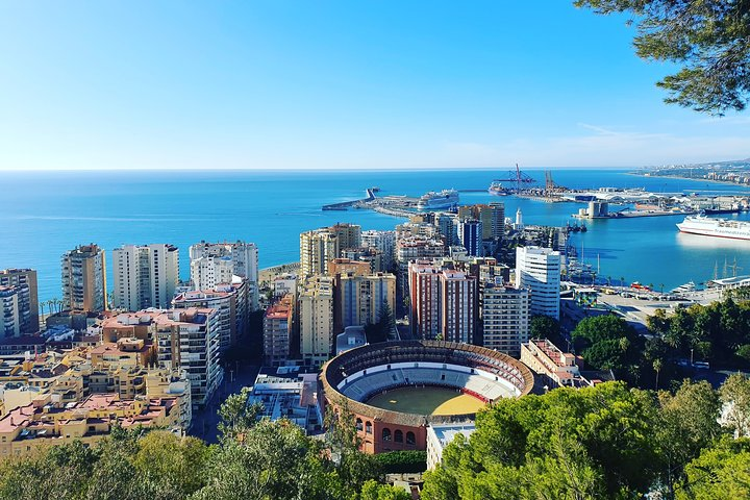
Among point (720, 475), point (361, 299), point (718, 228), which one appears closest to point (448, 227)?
point (361, 299)

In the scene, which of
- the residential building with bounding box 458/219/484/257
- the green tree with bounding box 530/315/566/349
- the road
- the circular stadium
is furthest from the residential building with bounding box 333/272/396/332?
the residential building with bounding box 458/219/484/257

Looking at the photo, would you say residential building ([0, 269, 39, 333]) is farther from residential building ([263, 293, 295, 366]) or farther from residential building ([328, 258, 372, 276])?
residential building ([328, 258, 372, 276])

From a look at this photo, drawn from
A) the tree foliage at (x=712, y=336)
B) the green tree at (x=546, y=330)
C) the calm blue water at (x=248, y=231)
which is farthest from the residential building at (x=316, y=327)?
the calm blue water at (x=248, y=231)

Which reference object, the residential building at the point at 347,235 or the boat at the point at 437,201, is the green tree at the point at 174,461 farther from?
the boat at the point at 437,201

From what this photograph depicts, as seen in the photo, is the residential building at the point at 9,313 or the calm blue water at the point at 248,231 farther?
the calm blue water at the point at 248,231

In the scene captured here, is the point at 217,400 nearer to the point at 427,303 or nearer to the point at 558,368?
the point at 427,303
